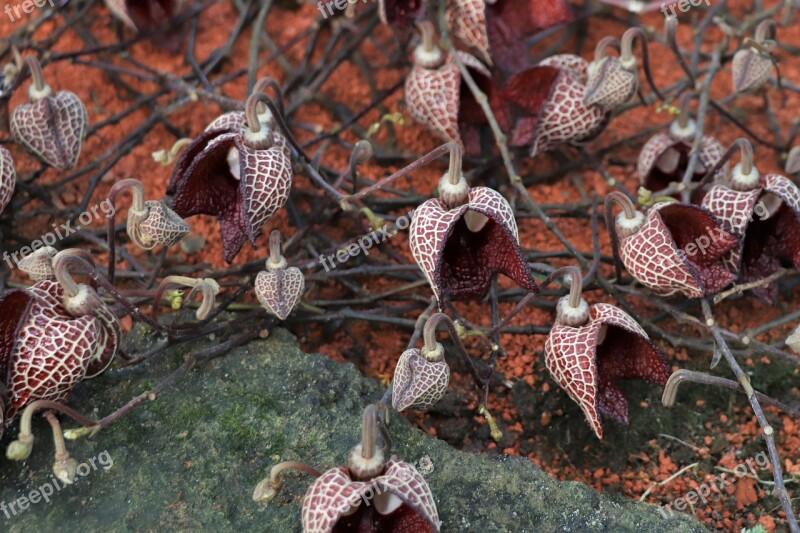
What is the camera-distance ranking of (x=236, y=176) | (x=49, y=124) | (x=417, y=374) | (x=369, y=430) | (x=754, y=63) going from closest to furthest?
(x=369, y=430) < (x=417, y=374) < (x=236, y=176) < (x=49, y=124) < (x=754, y=63)

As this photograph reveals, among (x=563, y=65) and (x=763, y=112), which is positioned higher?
(x=563, y=65)

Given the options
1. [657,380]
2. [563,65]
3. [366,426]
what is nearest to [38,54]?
[563,65]

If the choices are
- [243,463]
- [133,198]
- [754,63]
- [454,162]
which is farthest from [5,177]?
[754,63]

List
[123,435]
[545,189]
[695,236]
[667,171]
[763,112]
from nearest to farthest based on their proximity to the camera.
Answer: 1. [123,435]
2. [695,236]
3. [667,171]
4. [545,189]
5. [763,112]

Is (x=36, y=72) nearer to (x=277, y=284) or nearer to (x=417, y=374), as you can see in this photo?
(x=277, y=284)

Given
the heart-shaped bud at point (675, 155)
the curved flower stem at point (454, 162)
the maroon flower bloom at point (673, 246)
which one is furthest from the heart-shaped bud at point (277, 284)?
the heart-shaped bud at point (675, 155)

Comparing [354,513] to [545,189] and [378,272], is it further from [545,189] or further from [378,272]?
[545,189]

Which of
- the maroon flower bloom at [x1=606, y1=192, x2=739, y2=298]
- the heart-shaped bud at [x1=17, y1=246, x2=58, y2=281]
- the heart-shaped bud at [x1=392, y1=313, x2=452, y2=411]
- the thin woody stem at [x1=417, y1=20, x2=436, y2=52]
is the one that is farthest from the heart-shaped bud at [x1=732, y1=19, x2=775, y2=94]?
the heart-shaped bud at [x1=17, y1=246, x2=58, y2=281]
